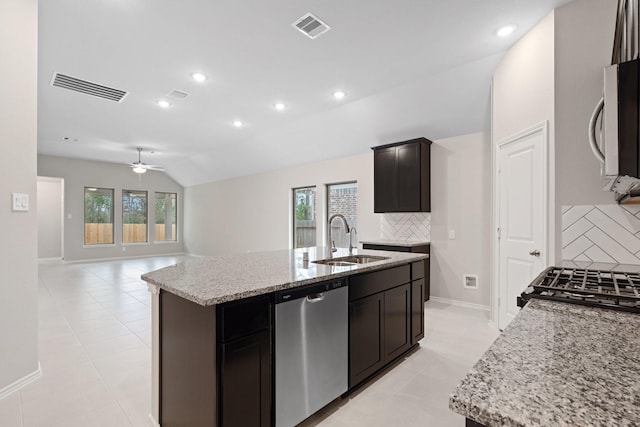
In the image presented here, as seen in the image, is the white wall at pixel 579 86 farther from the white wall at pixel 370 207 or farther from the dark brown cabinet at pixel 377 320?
the white wall at pixel 370 207

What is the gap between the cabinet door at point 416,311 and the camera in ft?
9.53

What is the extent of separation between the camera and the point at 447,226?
4617 millimetres

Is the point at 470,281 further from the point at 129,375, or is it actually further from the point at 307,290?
the point at 129,375

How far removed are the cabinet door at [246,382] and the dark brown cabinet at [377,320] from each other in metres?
0.74

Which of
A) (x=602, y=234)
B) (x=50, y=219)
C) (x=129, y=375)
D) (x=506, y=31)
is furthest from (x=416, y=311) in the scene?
(x=50, y=219)

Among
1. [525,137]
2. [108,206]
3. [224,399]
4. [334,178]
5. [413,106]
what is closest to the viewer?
[224,399]

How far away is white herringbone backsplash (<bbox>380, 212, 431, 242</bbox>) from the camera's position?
191 inches

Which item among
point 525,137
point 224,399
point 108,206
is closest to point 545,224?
point 525,137

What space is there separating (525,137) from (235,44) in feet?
9.81

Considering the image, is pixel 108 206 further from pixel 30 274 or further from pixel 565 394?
pixel 565 394

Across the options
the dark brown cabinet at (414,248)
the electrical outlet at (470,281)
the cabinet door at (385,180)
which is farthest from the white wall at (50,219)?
the electrical outlet at (470,281)

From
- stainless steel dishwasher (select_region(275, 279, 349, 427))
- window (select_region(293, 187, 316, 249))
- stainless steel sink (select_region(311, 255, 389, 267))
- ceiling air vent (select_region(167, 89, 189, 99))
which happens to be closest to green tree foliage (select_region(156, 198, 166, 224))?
window (select_region(293, 187, 316, 249))

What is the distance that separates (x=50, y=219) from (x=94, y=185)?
5.79 feet

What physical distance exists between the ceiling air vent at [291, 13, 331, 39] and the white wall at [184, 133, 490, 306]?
8.76 ft
